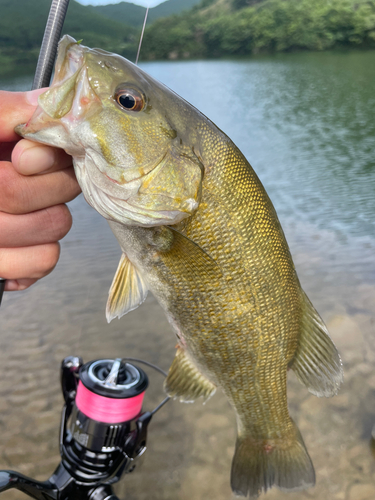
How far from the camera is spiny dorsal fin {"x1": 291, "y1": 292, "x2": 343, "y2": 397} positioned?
1.56 metres

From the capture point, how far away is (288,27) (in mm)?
39188

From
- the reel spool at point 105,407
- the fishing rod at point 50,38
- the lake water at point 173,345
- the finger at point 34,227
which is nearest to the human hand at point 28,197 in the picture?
the finger at point 34,227

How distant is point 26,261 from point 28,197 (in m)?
0.29

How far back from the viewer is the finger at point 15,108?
3.51 feet

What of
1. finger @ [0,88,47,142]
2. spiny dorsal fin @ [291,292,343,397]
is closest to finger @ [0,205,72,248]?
finger @ [0,88,47,142]

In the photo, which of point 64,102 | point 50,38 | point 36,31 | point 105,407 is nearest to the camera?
point 64,102

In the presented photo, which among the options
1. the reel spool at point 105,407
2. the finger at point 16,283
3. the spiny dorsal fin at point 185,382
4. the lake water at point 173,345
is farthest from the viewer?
the lake water at point 173,345

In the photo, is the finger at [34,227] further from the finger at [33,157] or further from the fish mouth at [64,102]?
the fish mouth at [64,102]

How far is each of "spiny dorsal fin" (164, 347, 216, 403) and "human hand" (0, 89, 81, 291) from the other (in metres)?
0.68

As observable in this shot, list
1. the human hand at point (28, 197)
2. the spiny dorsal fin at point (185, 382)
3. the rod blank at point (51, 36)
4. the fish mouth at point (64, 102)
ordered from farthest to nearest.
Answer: the spiny dorsal fin at point (185, 382) < the rod blank at point (51, 36) < the human hand at point (28, 197) < the fish mouth at point (64, 102)

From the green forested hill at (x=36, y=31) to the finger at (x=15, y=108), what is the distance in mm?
927

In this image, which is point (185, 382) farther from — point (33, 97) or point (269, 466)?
point (33, 97)

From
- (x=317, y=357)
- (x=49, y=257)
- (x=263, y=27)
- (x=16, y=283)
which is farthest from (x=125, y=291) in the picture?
(x=263, y=27)

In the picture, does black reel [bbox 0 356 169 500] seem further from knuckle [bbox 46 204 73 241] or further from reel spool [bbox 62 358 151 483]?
knuckle [bbox 46 204 73 241]
